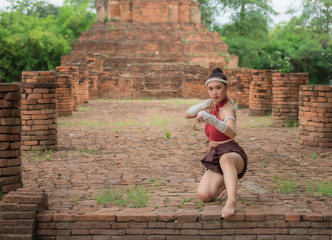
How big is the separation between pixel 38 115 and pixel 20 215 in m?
3.44

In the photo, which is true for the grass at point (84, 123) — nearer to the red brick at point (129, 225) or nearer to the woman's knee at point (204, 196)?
the woman's knee at point (204, 196)

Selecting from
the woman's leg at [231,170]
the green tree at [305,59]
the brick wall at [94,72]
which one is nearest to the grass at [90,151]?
the woman's leg at [231,170]

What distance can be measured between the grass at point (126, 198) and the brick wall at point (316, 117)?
374cm

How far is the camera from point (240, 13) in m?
31.3

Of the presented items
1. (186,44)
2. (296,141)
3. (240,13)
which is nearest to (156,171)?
(296,141)

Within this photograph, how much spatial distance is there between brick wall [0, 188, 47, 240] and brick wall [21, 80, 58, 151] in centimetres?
323

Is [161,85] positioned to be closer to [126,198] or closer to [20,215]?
[126,198]

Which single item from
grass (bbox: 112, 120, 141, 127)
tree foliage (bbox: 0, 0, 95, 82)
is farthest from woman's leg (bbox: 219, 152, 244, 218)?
tree foliage (bbox: 0, 0, 95, 82)

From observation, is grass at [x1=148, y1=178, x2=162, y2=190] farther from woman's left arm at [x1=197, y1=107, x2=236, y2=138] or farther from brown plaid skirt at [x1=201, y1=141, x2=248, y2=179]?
woman's left arm at [x1=197, y1=107, x2=236, y2=138]

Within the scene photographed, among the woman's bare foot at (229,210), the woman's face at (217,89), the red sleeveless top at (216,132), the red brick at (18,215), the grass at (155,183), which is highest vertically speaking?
the woman's face at (217,89)

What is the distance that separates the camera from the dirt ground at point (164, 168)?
3930mm

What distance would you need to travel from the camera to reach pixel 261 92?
447 inches

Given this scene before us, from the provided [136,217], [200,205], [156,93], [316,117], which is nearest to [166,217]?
[136,217]

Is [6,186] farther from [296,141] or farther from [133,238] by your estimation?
[296,141]
